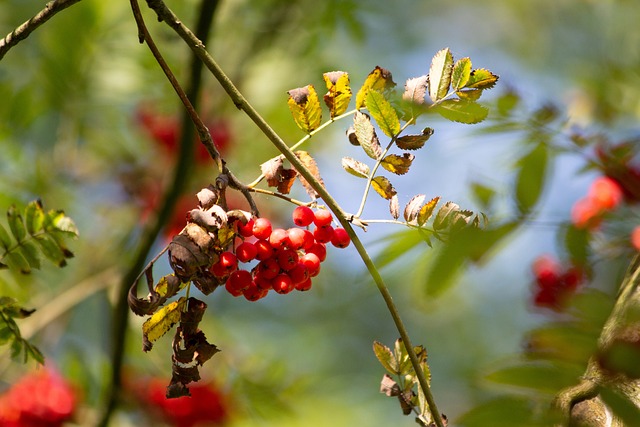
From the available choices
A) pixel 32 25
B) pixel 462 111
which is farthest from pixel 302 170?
pixel 32 25

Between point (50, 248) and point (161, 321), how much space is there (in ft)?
0.83

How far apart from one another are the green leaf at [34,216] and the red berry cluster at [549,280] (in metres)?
1.02

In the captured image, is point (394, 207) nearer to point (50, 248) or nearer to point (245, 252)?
point (245, 252)

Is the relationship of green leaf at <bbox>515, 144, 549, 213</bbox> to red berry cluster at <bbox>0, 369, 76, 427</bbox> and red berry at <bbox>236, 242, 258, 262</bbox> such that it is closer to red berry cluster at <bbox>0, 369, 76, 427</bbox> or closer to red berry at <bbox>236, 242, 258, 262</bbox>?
red berry at <bbox>236, 242, 258, 262</bbox>

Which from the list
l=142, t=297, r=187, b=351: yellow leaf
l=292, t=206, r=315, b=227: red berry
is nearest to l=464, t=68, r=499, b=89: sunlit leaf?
l=292, t=206, r=315, b=227: red berry

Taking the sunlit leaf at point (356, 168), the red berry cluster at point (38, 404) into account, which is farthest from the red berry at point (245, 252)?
the red berry cluster at point (38, 404)

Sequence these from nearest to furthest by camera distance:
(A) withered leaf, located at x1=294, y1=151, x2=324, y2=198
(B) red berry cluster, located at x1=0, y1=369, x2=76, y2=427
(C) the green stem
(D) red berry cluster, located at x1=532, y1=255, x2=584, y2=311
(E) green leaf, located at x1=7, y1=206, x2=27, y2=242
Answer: (C) the green stem, (A) withered leaf, located at x1=294, y1=151, x2=324, y2=198, (E) green leaf, located at x1=7, y1=206, x2=27, y2=242, (D) red berry cluster, located at x1=532, y1=255, x2=584, y2=311, (B) red berry cluster, located at x1=0, y1=369, x2=76, y2=427

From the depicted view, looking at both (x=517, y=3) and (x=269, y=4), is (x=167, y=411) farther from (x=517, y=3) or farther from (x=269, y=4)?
(x=517, y=3)

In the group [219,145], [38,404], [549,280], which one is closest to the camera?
[549,280]

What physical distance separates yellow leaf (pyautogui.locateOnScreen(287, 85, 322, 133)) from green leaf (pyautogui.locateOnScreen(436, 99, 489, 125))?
0.45 feet

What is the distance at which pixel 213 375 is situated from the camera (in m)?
2.14

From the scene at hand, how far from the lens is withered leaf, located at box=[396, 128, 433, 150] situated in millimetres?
798

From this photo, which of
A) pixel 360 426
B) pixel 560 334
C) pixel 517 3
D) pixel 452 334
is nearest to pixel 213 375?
pixel 360 426

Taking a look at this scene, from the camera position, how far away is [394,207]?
82 cm
